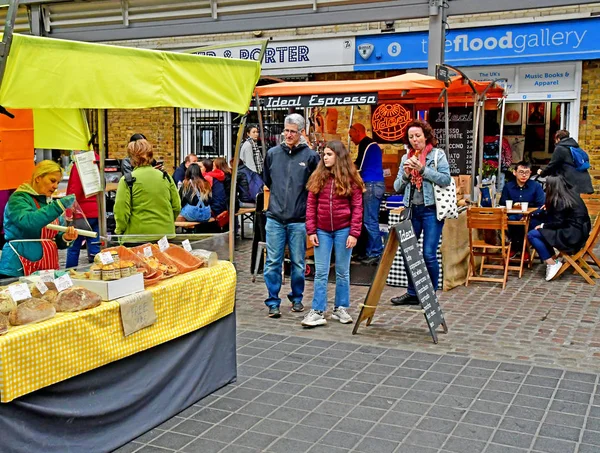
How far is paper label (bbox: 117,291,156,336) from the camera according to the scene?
4.23m

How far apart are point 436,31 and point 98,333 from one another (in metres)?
8.23

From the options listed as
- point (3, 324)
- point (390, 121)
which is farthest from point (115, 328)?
point (390, 121)

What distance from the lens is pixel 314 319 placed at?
6922 mm

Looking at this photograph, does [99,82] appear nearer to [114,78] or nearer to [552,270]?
[114,78]

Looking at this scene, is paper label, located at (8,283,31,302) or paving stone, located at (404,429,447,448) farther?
paving stone, located at (404,429,447,448)

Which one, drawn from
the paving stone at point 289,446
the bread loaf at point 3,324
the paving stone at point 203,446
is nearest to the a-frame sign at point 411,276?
the paving stone at point 289,446

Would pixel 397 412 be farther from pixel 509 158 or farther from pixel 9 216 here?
pixel 509 158

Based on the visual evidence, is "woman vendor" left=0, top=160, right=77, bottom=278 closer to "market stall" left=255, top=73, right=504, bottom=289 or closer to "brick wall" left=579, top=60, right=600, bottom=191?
"market stall" left=255, top=73, right=504, bottom=289

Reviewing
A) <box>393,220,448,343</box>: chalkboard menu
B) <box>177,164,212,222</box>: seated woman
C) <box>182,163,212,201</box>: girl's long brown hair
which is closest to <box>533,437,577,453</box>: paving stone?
<box>393,220,448,343</box>: chalkboard menu

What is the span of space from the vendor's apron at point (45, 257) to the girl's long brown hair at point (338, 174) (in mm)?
2312

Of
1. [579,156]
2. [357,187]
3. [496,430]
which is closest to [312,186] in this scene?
[357,187]

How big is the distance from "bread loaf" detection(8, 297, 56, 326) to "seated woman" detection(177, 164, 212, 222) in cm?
625

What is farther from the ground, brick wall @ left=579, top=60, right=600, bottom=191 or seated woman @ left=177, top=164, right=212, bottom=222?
brick wall @ left=579, top=60, right=600, bottom=191

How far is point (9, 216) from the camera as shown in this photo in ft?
17.1
